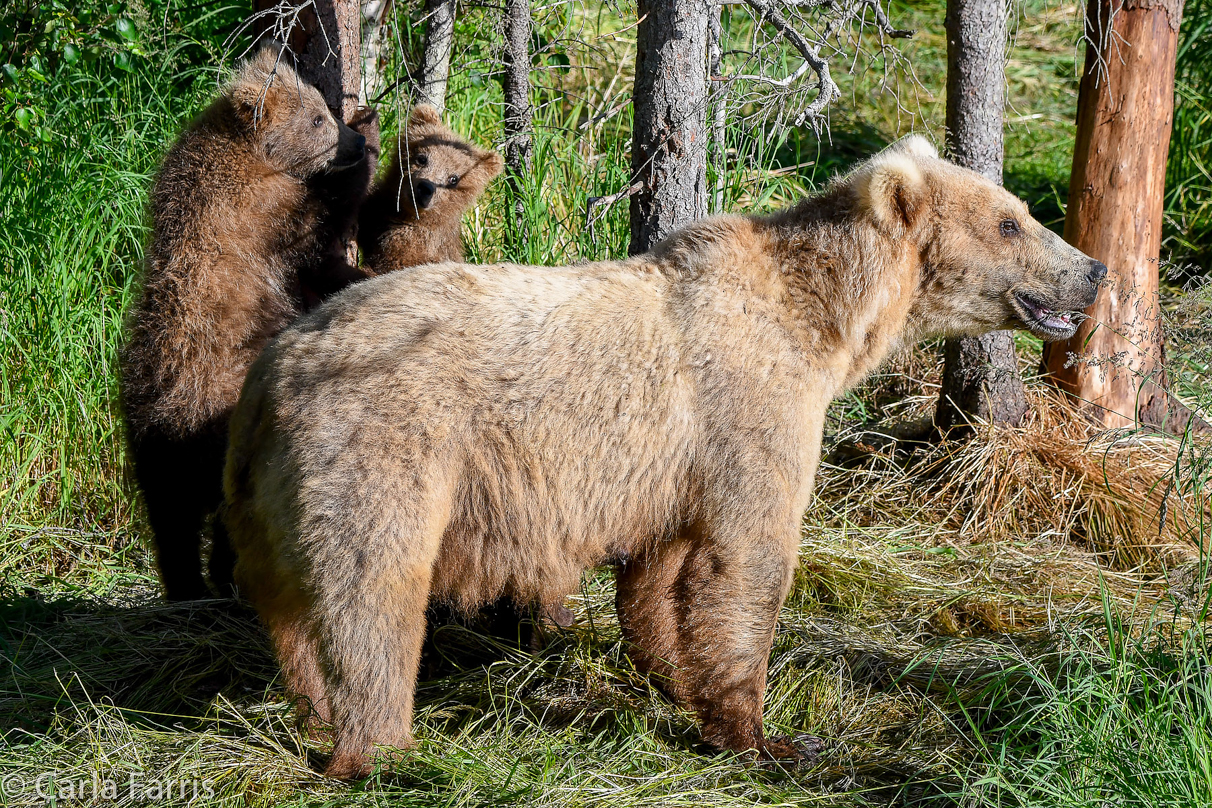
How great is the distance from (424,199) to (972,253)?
2.53 m

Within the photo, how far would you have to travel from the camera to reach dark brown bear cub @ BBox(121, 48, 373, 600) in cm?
420

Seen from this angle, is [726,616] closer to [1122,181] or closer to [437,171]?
[437,171]

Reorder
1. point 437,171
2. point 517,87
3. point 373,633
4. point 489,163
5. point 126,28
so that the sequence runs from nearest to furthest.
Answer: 1. point 373,633
2. point 437,171
3. point 489,163
4. point 126,28
5. point 517,87

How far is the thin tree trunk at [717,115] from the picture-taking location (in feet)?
17.0

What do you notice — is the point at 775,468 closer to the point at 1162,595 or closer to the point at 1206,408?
the point at 1206,408

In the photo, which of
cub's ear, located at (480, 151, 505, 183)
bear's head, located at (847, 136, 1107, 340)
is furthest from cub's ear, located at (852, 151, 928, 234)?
cub's ear, located at (480, 151, 505, 183)

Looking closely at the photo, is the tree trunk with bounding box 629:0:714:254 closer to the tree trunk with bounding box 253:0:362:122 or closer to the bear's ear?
the bear's ear

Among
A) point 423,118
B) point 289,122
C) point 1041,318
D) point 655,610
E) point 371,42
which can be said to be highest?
point 371,42

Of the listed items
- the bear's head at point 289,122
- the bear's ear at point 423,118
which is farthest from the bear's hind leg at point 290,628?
the bear's ear at point 423,118

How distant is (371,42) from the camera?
6613mm

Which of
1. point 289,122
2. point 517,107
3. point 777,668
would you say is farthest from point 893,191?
point 517,107

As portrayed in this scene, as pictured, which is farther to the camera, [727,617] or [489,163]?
[489,163]

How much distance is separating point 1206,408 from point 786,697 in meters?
1.83

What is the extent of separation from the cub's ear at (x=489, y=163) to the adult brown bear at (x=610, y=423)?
1836 millimetres
